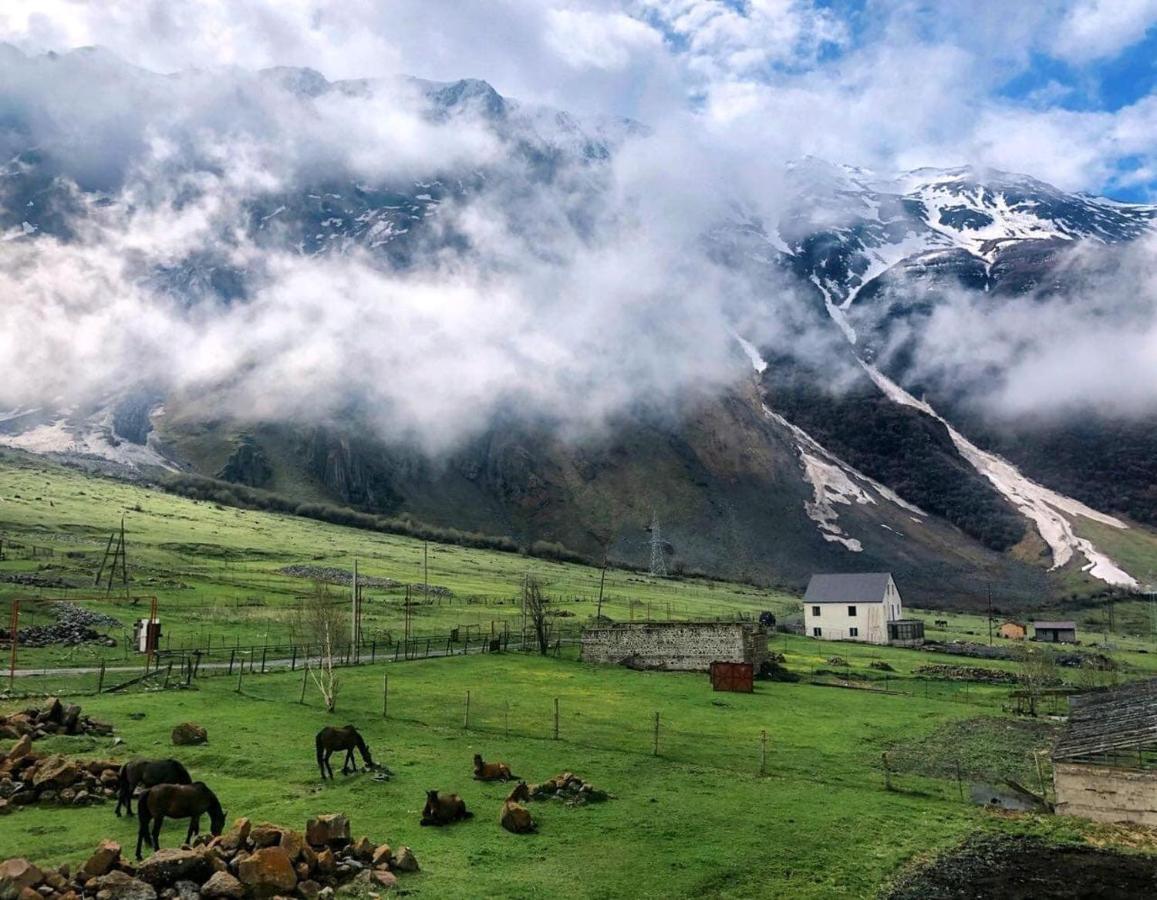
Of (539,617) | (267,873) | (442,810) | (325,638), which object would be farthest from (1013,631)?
(267,873)

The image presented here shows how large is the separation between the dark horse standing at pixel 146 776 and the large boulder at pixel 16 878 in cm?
550

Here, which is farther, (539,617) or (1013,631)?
(1013,631)

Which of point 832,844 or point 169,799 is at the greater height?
point 169,799

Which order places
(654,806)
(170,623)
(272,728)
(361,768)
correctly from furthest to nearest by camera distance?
(170,623), (272,728), (361,768), (654,806)

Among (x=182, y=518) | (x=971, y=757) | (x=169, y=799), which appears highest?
(x=182, y=518)

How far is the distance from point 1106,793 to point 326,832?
24.9 m

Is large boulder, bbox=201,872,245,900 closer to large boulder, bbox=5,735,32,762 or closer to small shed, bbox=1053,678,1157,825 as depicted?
large boulder, bbox=5,735,32,762

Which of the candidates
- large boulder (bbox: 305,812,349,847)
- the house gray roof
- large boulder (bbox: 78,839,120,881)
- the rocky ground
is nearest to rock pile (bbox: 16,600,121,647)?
large boulder (bbox: 305,812,349,847)

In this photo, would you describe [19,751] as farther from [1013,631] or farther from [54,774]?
[1013,631]

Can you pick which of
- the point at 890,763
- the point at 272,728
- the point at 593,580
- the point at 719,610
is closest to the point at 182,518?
the point at 593,580

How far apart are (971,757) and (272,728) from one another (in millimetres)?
30309

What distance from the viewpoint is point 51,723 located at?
29.3 meters

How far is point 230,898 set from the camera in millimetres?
15570

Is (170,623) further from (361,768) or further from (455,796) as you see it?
(455,796)
